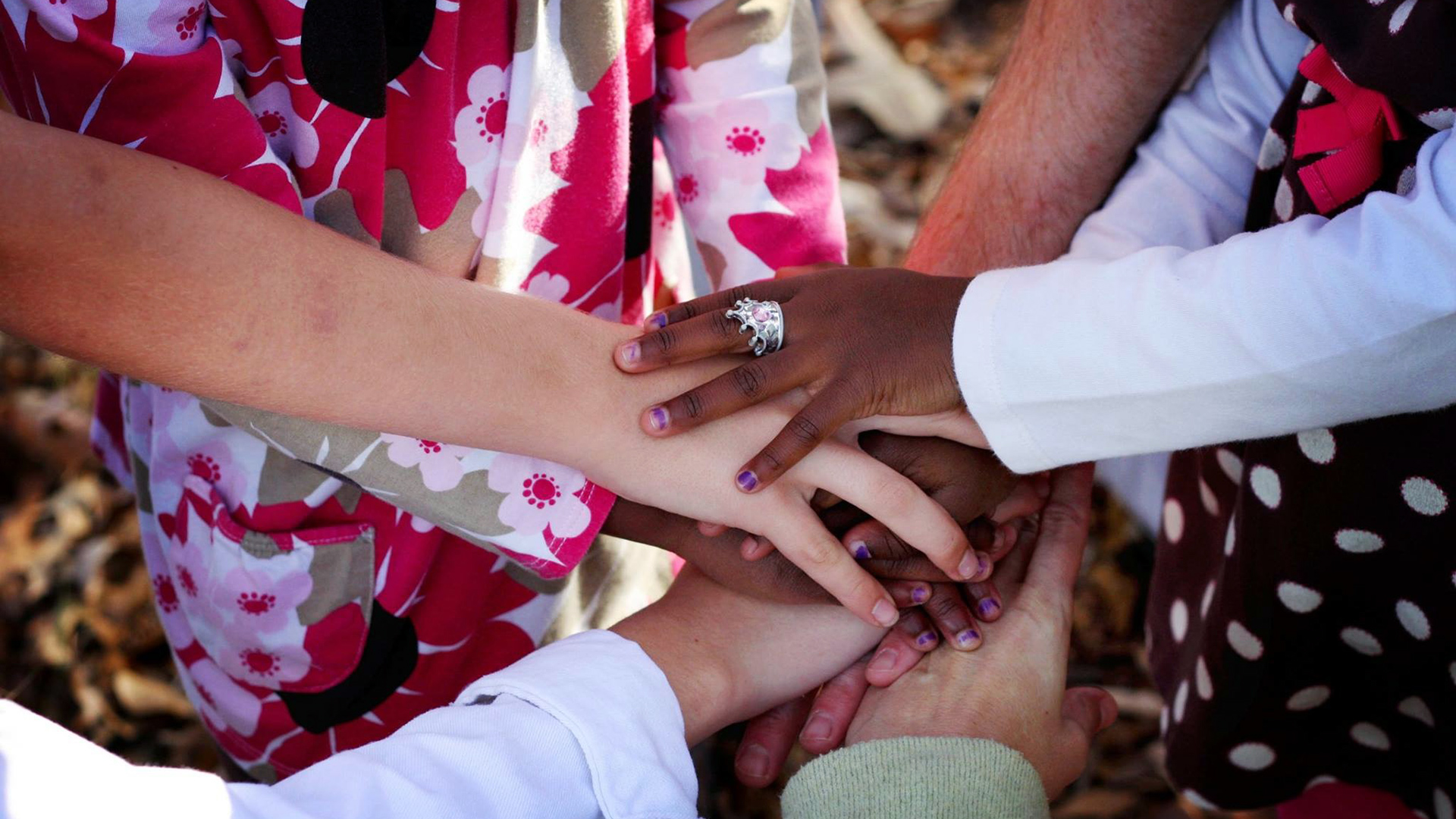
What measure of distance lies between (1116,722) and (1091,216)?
110cm

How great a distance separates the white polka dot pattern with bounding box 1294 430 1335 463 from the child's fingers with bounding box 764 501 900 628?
47cm

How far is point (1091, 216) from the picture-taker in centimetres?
145

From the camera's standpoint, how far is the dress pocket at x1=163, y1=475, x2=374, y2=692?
1.18 metres

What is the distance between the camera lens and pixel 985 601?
4.19 feet

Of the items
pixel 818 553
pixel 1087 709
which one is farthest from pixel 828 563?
pixel 1087 709

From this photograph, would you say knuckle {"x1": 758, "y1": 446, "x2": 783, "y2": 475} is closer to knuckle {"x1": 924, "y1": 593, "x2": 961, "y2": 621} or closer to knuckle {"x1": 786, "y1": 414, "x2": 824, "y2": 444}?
knuckle {"x1": 786, "y1": 414, "x2": 824, "y2": 444}

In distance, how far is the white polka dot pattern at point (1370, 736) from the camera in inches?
52.2

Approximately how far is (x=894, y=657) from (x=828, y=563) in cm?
14

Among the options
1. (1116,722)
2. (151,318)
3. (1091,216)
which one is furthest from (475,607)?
(1116,722)

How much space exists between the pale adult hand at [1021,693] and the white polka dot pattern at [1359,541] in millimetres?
290

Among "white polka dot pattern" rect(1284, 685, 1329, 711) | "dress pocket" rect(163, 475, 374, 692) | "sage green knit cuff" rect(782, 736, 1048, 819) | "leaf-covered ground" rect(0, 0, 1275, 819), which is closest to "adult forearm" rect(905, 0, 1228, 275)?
"white polka dot pattern" rect(1284, 685, 1329, 711)

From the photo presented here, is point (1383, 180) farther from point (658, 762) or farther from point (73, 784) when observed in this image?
point (73, 784)

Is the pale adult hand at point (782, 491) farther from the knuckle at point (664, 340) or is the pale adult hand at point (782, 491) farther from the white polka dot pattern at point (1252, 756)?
the white polka dot pattern at point (1252, 756)

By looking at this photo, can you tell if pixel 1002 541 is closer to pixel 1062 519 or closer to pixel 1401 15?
pixel 1062 519
